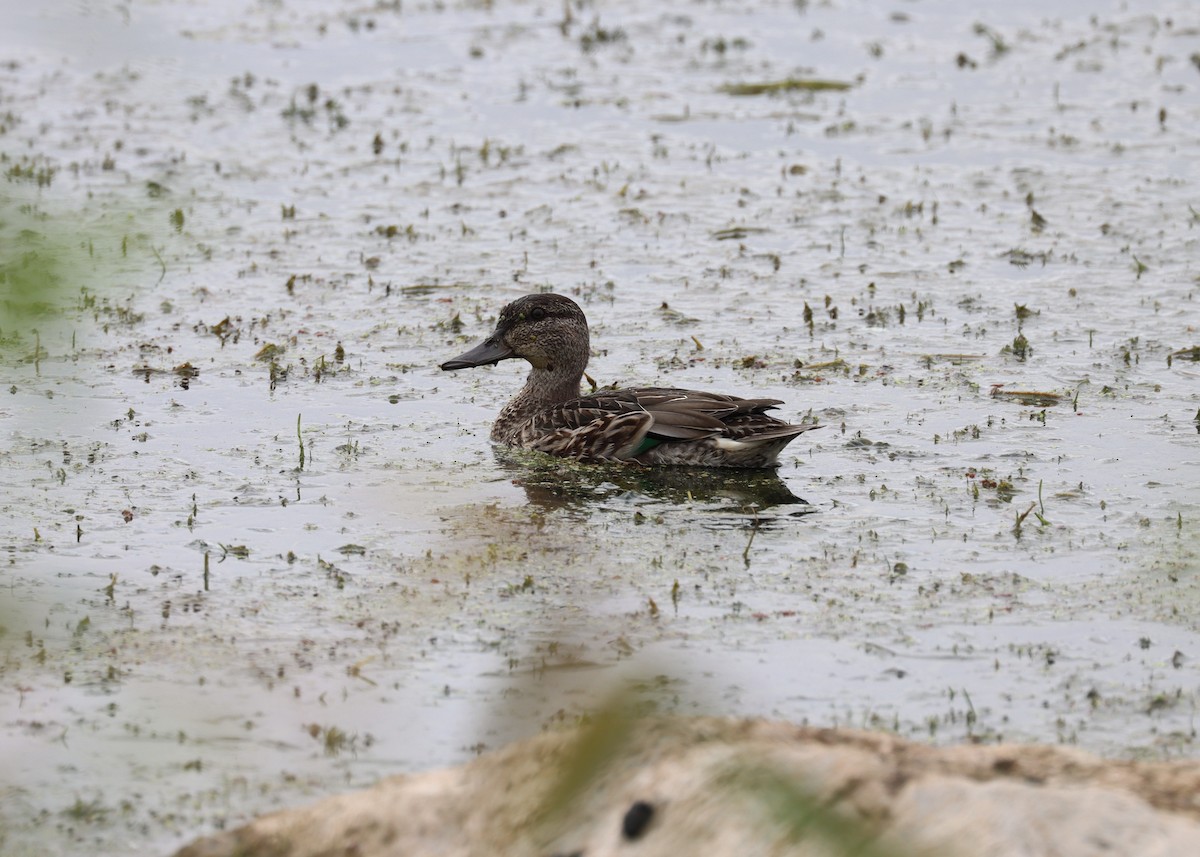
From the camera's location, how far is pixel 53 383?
10.0 metres

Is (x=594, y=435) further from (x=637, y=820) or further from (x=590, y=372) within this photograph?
(x=637, y=820)

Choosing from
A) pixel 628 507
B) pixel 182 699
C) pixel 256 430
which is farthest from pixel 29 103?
pixel 182 699

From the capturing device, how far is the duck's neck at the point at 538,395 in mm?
9602

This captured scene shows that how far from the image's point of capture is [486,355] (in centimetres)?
1009

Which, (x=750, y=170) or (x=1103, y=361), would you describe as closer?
(x=1103, y=361)

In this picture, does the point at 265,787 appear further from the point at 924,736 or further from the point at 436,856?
the point at 924,736

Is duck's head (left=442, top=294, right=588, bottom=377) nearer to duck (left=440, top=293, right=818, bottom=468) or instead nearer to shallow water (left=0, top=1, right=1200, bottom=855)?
duck (left=440, top=293, right=818, bottom=468)

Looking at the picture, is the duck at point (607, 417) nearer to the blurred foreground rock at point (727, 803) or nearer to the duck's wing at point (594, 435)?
the duck's wing at point (594, 435)

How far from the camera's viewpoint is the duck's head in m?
9.95

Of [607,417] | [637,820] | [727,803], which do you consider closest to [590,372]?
[607,417]

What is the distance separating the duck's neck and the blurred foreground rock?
532 centimetres

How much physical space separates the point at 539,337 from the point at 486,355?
1.19 ft

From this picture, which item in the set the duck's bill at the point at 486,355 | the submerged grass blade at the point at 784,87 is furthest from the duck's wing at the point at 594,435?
the submerged grass blade at the point at 784,87

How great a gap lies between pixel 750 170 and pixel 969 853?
12.2 metres
